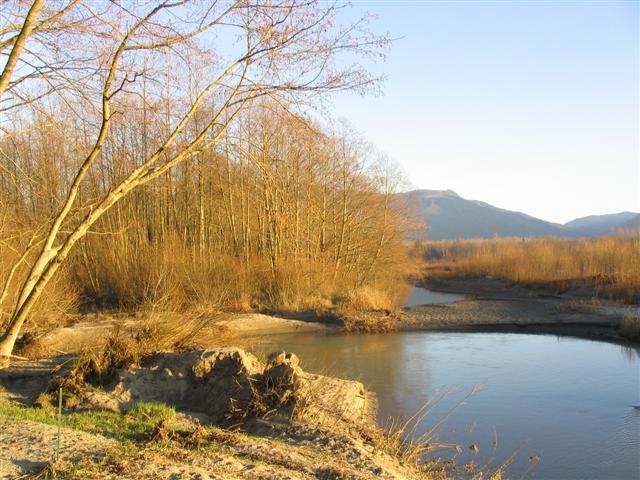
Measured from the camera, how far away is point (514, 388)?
11719mm

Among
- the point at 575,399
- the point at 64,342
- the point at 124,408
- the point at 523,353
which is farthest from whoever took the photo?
the point at 523,353

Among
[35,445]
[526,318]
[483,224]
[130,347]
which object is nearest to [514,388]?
[130,347]

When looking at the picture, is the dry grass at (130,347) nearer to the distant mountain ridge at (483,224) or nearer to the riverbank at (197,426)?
the riverbank at (197,426)

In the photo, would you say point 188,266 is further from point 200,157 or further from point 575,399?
point 575,399

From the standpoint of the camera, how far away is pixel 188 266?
21812 millimetres

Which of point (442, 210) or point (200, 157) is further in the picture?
point (442, 210)

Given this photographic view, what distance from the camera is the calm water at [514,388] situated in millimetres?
8067

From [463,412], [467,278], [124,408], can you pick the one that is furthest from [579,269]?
[124,408]

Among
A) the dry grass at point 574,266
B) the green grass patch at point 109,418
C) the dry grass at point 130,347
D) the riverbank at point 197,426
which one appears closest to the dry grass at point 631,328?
the dry grass at point 574,266

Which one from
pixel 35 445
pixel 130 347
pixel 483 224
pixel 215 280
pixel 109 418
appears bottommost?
pixel 109 418

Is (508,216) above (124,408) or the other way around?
above

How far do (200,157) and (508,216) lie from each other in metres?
148

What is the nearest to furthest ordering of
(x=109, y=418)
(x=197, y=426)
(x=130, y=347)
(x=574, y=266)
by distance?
(x=197, y=426)
(x=109, y=418)
(x=130, y=347)
(x=574, y=266)

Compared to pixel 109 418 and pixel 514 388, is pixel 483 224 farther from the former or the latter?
pixel 109 418
